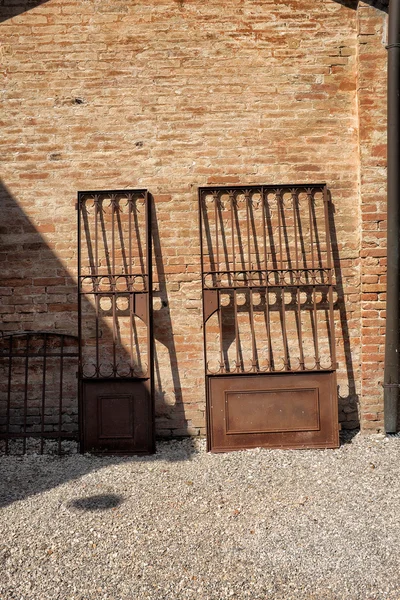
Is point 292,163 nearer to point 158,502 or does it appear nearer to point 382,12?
point 382,12

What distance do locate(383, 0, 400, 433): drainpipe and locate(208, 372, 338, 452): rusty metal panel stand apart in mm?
527

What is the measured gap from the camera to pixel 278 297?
17.8ft

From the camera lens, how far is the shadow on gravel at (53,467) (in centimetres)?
429

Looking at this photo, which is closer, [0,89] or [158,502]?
[158,502]

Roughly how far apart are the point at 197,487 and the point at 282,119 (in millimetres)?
3233

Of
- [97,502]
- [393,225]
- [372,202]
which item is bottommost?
Answer: [97,502]

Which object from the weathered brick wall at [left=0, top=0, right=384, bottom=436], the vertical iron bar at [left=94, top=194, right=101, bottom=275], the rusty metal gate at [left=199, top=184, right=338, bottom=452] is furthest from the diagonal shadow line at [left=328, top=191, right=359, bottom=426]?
the vertical iron bar at [left=94, top=194, right=101, bottom=275]

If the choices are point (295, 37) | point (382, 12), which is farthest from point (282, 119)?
point (382, 12)

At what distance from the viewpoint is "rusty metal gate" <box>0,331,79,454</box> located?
5.41 meters

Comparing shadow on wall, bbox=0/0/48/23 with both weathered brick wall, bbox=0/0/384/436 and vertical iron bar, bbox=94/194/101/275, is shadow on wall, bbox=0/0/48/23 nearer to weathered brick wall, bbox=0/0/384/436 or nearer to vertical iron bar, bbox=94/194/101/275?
weathered brick wall, bbox=0/0/384/436

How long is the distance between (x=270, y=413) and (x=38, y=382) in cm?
208

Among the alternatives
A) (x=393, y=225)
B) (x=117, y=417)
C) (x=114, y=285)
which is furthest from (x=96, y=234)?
(x=393, y=225)

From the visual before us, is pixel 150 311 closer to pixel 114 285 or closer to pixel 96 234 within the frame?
pixel 114 285

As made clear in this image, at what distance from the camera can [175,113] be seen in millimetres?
5406
